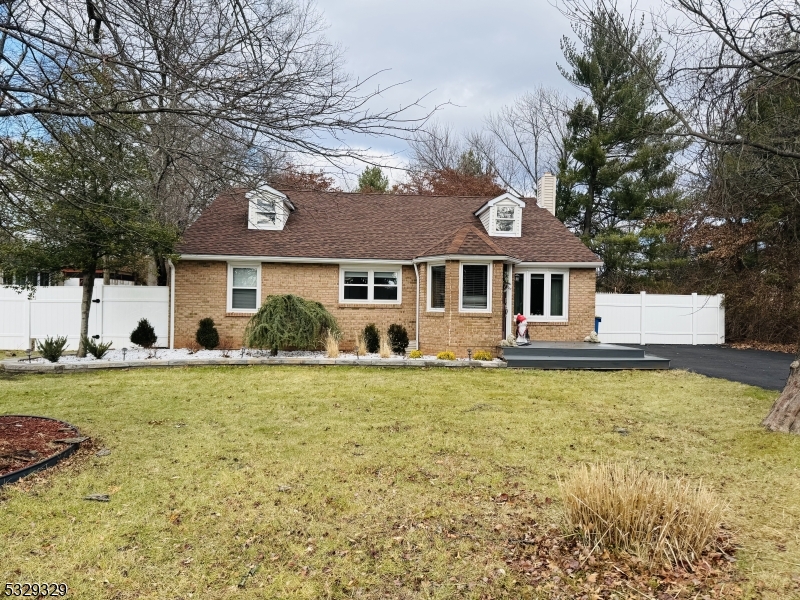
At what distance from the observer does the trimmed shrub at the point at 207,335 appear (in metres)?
13.9

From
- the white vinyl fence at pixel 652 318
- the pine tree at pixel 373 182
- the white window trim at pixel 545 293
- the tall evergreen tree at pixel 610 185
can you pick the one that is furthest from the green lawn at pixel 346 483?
the pine tree at pixel 373 182

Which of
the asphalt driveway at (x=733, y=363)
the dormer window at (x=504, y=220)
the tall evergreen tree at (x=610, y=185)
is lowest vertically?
the asphalt driveway at (x=733, y=363)

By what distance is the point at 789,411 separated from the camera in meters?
6.07

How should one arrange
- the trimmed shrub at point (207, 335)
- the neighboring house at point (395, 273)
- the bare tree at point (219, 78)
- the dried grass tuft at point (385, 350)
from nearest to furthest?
1. the bare tree at point (219, 78)
2. the dried grass tuft at point (385, 350)
3. the neighboring house at point (395, 273)
4. the trimmed shrub at point (207, 335)

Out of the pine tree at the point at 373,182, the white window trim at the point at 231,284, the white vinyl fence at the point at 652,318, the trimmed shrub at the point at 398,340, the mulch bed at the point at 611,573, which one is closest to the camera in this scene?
the mulch bed at the point at 611,573

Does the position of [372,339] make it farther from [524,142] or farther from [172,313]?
A: [524,142]

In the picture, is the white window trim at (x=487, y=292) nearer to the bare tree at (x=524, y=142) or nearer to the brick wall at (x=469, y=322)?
the brick wall at (x=469, y=322)

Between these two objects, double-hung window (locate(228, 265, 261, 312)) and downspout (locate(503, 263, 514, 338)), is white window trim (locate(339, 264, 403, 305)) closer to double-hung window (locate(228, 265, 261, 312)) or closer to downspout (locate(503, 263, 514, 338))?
double-hung window (locate(228, 265, 261, 312))

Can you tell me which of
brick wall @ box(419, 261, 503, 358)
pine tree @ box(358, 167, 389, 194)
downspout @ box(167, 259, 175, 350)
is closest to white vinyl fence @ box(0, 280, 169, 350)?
downspout @ box(167, 259, 175, 350)

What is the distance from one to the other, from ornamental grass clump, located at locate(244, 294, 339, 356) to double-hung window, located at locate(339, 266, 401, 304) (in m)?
2.15

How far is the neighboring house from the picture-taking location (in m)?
13.4

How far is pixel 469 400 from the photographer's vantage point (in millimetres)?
8164

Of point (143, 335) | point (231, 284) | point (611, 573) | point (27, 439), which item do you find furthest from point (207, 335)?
point (611, 573)

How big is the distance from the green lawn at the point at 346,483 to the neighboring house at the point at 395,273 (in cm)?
501
